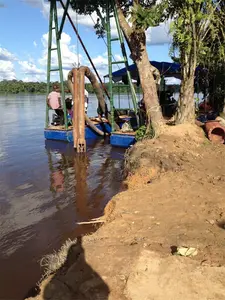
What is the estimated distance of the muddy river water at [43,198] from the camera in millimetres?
4867

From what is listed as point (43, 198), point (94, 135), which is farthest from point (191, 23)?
point (94, 135)

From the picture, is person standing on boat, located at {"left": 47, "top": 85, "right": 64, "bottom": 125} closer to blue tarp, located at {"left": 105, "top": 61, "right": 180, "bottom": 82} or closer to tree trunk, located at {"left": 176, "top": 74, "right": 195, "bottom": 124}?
blue tarp, located at {"left": 105, "top": 61, "right": 180, "bottom": 82}

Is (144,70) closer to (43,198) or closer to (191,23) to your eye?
(191,23)

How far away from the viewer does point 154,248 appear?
3934 millimetres

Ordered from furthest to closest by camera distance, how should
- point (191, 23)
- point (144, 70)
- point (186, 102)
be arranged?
point (144, 70) → point (186, 102) → point (191, 23)

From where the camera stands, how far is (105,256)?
382 cm

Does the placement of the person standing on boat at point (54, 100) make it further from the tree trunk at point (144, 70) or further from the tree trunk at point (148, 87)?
the tree trunk at point (148, 87)

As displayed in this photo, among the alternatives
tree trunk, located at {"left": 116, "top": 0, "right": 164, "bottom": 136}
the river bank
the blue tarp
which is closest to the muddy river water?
the river bank

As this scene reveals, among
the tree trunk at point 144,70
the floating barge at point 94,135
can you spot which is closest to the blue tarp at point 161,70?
the floating barge at point 94,135

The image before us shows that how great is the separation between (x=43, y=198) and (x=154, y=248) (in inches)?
169

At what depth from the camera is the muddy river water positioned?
4867 millimetres

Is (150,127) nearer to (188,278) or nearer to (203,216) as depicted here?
(203,216)

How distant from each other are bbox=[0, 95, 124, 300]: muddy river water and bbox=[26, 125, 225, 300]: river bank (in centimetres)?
53

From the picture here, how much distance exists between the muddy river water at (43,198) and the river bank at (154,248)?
1.74 ft
